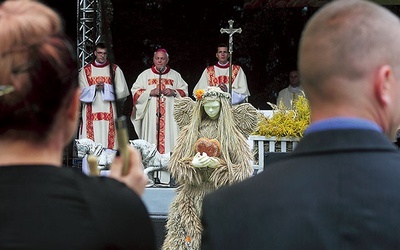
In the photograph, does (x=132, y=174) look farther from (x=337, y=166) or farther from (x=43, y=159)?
(x=337, y=166)

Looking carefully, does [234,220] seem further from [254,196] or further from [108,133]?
[108,133]

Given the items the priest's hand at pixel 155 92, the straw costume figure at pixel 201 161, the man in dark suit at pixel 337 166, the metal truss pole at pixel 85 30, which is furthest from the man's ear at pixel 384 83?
the priest's hand at pixel 155 92

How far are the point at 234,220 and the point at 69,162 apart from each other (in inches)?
341

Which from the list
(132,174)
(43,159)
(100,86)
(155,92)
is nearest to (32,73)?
(43,159)

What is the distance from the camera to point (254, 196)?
4.48 feet

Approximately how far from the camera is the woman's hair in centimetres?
129

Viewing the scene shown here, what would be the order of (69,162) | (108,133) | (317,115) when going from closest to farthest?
(317,115) < (69,162) < (108,133)

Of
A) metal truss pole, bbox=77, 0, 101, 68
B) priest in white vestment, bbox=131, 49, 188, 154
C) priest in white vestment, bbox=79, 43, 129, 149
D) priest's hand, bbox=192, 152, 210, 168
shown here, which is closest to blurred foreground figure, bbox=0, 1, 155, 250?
priest's hand, bbox=192, 152, 210, 168

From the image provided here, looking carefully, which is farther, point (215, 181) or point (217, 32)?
point (217, 32)

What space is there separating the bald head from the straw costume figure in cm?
→ 363

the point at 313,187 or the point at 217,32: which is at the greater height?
the point at 217,32

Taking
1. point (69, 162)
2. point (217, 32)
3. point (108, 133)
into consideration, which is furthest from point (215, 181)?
point (217, 32)

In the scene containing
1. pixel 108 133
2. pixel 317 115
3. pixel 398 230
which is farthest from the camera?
pixel 108 133

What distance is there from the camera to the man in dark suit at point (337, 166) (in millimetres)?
1313
